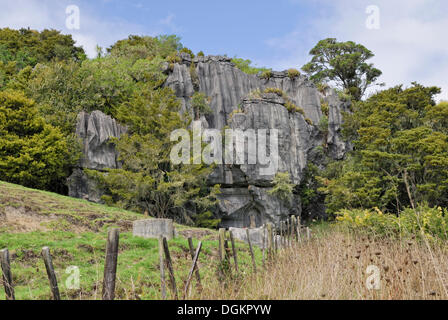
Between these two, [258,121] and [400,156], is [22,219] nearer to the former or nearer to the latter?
[400,156]

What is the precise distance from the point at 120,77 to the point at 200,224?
11311 millimetres

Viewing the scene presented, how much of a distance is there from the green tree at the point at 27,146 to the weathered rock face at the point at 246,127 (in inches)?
74.1

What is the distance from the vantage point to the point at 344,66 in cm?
3166

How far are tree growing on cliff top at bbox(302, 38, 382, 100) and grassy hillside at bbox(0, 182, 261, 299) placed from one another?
1049 inches

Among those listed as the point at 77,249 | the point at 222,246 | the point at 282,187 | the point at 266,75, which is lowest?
the point at 77,249

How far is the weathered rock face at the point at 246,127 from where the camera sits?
1831 centimetres

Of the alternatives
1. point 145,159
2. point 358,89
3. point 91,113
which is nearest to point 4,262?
point 145,159

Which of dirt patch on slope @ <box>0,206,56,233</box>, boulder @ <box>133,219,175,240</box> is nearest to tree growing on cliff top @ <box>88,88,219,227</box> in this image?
dirt patch on slope @ <box>0,206,56,233</box>

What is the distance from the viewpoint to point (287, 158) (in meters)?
21.5

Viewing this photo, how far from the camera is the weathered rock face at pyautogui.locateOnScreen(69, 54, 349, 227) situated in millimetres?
18312

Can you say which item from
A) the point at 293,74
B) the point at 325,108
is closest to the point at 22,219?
the point at 325,108

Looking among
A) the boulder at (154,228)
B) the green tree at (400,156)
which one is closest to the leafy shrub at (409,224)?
the boulder at (154,228)

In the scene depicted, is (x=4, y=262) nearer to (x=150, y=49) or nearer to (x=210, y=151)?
(x=210, y=151)

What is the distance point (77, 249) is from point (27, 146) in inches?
399
